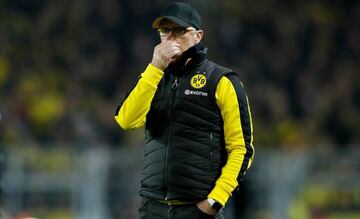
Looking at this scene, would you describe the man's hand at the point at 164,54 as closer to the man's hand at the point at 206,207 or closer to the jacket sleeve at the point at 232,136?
the jacket sleeve at the point at 232,136

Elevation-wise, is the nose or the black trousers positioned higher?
the nose

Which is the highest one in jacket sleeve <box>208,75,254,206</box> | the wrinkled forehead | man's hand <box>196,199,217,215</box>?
the wrinkled forehead

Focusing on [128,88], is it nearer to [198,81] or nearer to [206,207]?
[198,81]

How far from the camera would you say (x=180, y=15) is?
5.63 metres

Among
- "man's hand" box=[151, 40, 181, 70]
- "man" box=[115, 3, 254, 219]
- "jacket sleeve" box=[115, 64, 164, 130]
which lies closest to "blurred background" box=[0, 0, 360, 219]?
"man" box=[115, 3, 254, 219]

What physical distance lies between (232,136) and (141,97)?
1.78ft

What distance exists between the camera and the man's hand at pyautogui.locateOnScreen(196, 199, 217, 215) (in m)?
5.58

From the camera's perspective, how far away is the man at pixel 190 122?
5.57m

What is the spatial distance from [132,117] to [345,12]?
12.4 metres

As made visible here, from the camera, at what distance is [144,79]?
5.55 meters

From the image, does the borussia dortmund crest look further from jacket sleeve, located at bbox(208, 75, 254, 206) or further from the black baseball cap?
the black baseball cap

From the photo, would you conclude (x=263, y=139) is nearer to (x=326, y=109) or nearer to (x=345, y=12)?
(x=326, y=109)

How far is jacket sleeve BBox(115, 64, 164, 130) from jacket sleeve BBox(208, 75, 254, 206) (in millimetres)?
358

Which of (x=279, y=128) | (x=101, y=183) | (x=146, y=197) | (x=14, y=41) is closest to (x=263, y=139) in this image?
(x=279, y=128)
